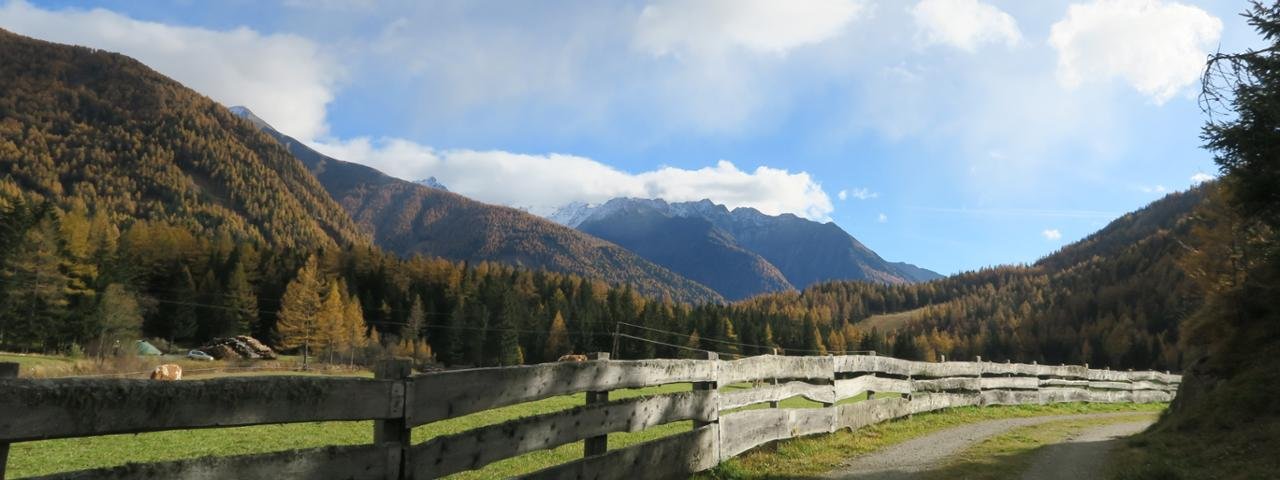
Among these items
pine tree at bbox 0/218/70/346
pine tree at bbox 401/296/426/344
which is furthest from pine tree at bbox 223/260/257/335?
pine tree at bbox 401/296/426/344

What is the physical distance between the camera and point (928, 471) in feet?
31.7

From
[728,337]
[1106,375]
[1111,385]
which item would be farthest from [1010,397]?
[728,337]

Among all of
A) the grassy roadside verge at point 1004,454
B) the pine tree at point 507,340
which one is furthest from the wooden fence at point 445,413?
the pine tree at point 507,340

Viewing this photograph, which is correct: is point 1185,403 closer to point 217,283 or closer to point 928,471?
point 928,471

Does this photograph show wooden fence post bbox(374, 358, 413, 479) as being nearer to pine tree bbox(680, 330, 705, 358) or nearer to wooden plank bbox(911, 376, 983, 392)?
wooden plank bbox(911, 376, 983, 392)

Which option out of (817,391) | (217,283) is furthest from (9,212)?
(817,391)

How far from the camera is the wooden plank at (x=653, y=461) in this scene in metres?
6.75

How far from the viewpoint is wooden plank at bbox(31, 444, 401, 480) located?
11.8 feet

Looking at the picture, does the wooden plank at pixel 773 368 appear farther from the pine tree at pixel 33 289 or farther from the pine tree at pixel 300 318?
the pine tree at pixel 33 289

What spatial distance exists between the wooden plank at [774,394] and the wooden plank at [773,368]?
6.3 inches

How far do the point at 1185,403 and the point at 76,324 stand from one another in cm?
10802

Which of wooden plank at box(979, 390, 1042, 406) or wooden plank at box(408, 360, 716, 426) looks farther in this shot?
wooden plank at box(979, 390, 1042, 406)

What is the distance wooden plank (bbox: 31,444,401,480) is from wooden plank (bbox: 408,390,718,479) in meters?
0.29

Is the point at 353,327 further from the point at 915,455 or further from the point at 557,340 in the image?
the point at 915,455
